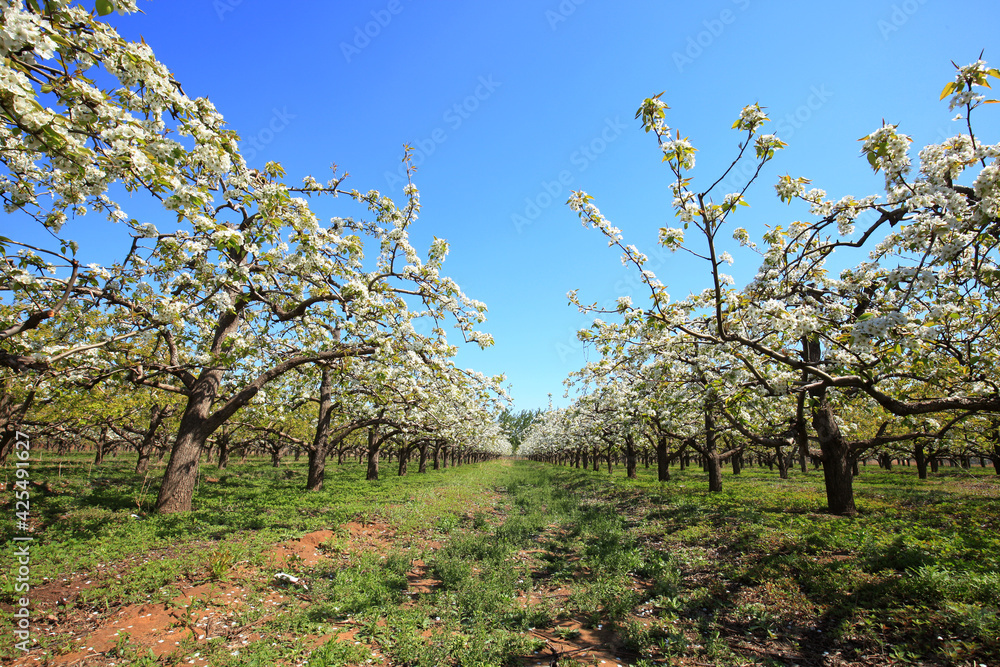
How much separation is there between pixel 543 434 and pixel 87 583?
68.5 m

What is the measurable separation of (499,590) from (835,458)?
40.1 feet

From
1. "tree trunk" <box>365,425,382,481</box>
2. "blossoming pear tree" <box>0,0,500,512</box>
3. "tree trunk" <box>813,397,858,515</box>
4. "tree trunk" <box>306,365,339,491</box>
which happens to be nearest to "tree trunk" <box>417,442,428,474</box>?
"tree trunk" <box>365,425,382,481</box>

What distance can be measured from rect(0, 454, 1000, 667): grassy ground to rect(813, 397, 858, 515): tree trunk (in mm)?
1048

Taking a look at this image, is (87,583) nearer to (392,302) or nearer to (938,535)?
(392,302)

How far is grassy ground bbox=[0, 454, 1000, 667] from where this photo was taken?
5.73 metres

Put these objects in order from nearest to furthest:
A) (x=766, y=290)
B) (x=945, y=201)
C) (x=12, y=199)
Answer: (x=945, y=201)
(x=12, y=199)
(x=766, y=290)

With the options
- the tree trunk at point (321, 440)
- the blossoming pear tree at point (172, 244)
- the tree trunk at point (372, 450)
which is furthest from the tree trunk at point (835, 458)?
the tree trunk at point (372, 450)

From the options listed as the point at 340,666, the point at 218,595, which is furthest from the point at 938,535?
the point at 218,595

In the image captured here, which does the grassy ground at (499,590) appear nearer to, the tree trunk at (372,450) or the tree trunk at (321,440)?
the tree trunk at (321,440)

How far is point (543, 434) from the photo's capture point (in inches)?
2844

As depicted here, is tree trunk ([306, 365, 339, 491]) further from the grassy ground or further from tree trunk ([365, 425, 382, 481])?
tree trunk ([365, 425, 382, 481])

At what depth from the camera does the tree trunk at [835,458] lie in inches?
510

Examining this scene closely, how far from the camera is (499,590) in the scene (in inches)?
327

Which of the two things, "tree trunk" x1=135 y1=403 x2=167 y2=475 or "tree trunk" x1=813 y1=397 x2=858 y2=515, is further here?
"tree trunk" x1=135 y1=403 x2=167 y2=475
